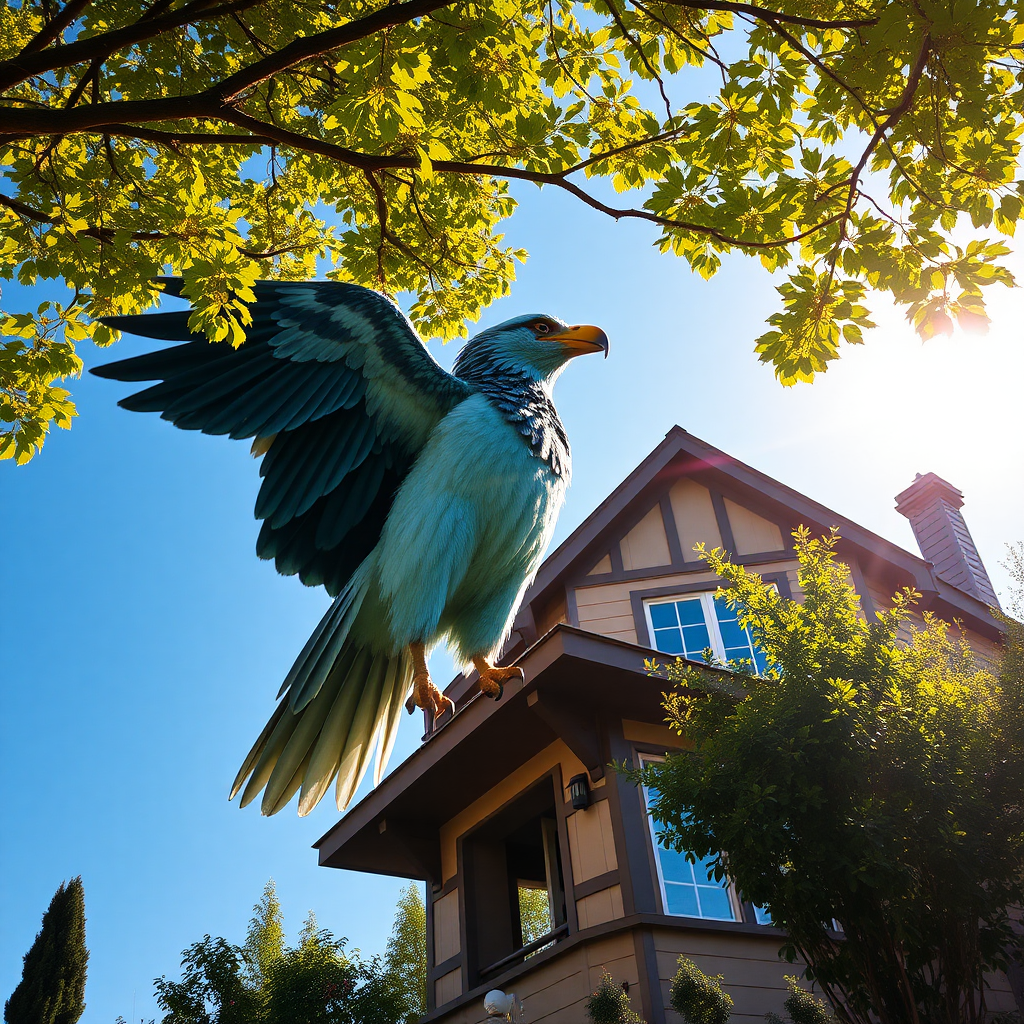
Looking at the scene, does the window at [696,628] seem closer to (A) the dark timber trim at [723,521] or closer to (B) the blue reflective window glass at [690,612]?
(B) the blue reflective window glass at [690,612]

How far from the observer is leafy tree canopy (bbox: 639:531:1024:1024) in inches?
233

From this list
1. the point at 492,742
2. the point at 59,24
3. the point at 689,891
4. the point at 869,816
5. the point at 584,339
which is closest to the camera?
the point at 59,24

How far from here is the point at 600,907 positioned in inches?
355

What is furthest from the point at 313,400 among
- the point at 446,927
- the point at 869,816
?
the point at 446,927

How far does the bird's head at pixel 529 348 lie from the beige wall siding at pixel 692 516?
337 inches

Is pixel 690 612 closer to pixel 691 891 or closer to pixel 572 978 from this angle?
pixel 691 891

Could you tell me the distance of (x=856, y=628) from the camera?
6.86m

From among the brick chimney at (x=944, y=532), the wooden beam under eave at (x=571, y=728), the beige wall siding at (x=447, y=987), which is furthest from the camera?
the brick chimney at (x=944, y=532)

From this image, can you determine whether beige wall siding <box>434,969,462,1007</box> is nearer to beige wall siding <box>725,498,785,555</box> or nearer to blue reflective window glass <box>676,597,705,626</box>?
A: blue reflective window glass <box>676,597,705,626</box>

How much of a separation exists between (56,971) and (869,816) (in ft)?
94.1

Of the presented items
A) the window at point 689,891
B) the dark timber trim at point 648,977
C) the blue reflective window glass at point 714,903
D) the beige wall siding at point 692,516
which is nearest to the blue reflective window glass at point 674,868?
the window at point 689,891

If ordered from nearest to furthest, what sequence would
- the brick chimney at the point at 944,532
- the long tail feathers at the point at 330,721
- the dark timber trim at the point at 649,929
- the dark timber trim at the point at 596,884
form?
the long tail feathers at the point at 330,721
the dark timber trim at the point at 649,929
the dark timber trim at the point at 596,884
the brick chimney at the point at 944,532

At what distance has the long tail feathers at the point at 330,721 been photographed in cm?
310

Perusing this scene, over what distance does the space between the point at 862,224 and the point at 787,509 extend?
8.74 m
